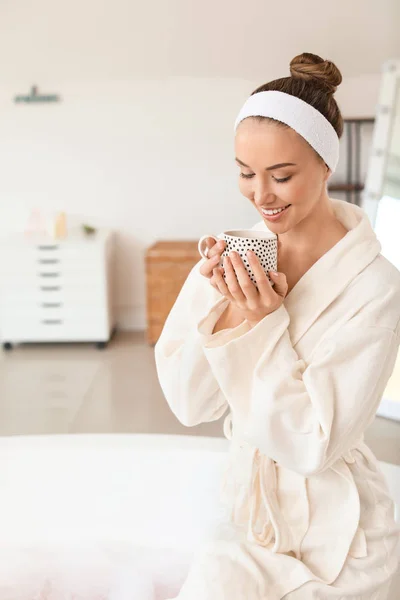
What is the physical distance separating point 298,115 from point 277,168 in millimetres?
81

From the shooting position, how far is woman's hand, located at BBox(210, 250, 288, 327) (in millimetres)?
938

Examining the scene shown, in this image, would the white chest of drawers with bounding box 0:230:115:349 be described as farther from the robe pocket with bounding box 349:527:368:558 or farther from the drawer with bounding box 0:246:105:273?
the robe pocket with bounding box 349:527:368:558

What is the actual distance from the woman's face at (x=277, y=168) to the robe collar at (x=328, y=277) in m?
0.11

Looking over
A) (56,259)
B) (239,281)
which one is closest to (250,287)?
(239,281)

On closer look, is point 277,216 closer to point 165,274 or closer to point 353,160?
point 165,274

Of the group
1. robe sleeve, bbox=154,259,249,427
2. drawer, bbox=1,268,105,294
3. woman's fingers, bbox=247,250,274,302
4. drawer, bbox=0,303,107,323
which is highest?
woman's fingers, bbox=247,250,274,302

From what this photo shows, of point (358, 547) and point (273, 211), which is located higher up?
point (273, 211)

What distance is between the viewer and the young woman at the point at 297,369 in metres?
0.97

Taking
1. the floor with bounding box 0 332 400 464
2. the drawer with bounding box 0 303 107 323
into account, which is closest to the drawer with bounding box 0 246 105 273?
the drawer with bounding box 0 303 107 323

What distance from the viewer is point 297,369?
3.32 ft

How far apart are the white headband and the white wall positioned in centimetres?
334

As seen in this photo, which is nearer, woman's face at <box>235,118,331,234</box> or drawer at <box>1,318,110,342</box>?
woman's face at <box>235,118,331,234</box>

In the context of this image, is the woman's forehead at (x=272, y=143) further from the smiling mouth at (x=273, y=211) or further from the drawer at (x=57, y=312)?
the drawer at (x=57, y=312)

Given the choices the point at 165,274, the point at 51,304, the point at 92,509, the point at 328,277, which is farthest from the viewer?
the point at 51,304
